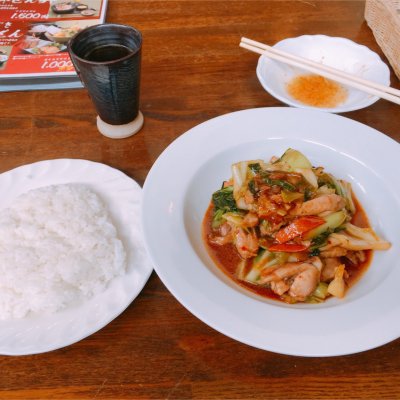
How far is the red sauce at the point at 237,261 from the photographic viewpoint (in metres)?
1.37

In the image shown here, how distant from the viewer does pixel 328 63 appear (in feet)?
7.47

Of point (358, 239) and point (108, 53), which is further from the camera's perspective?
point (108, 53)

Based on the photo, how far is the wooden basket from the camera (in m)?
2.14

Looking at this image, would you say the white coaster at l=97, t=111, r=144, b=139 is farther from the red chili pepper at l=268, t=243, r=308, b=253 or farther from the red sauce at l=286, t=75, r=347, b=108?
the red chili pepper at l=268, t=243, r=308, b=253

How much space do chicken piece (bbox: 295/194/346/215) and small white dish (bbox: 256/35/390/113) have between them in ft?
2.00

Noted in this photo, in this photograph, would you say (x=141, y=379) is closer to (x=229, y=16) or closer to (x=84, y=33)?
(x=84, y=33)

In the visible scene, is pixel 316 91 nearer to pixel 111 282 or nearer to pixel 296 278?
pixel 296 278

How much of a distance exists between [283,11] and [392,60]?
883 mm

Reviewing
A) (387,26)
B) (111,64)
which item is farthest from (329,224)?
(387,26)

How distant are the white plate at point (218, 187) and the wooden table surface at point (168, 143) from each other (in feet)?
→ 0.53

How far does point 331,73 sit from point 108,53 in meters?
1.11

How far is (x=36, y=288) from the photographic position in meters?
1.29

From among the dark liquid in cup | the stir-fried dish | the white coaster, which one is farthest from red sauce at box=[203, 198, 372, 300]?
the dark liquid in cup

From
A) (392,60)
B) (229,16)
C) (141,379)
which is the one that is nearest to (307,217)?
(141,379)
